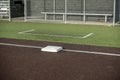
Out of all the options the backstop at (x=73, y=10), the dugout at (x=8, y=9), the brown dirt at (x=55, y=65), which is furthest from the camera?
the dugout at (x=8, y=9)

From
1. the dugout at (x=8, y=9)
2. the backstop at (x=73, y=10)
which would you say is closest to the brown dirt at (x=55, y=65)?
the backstop at (x=73, y=10)

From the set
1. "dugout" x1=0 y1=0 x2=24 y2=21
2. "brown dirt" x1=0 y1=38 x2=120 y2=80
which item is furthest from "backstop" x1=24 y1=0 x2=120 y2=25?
"brown dirt" x1=0 y1=38 x2=120 y2=80

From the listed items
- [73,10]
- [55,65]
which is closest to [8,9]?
[73,10]

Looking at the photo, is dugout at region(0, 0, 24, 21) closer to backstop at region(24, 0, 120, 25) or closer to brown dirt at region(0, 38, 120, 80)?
backstop at region(24, 0, 120, 25)

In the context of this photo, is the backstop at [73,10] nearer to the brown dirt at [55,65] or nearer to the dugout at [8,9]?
the dugout at [8,9]

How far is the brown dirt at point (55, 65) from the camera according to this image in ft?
19.8

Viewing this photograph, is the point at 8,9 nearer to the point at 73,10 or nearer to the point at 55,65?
the point at 73,10

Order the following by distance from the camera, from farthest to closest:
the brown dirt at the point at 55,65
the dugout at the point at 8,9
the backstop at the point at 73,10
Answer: the dugout at the point at 8,9 < the backstop at the point at 73,10 < the brown dirt at the point at 55,65

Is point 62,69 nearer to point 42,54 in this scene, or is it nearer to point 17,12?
point 42,54

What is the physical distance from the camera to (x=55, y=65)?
702 centimetres

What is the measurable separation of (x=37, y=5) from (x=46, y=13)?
1.32m

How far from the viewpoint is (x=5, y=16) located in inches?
853

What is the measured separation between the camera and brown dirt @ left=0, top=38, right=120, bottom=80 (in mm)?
6050

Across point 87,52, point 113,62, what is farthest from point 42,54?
point 113,62
